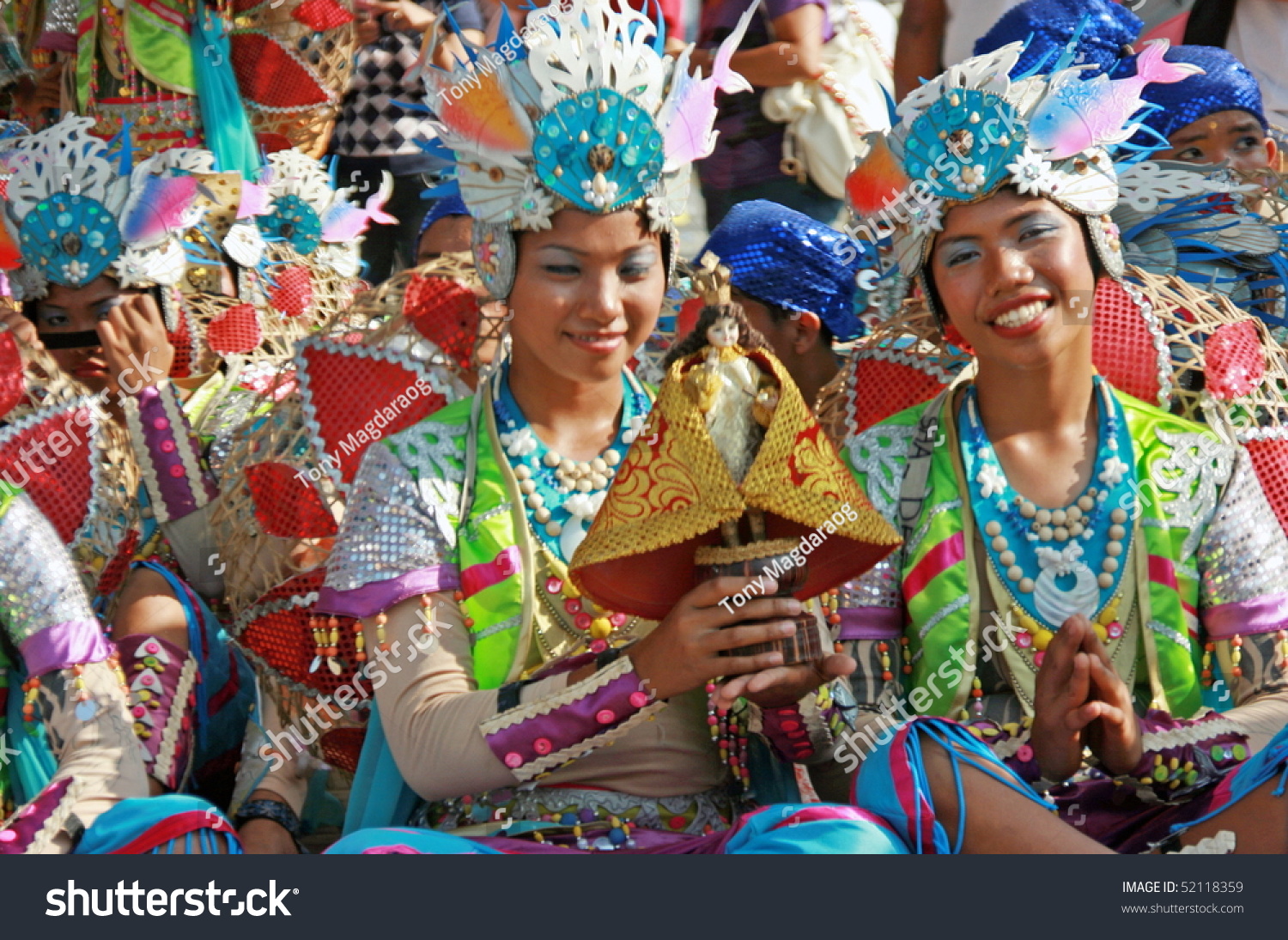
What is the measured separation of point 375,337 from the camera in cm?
384

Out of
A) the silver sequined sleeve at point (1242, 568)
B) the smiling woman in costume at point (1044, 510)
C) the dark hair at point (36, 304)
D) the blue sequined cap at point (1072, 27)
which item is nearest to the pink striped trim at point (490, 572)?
the smiling woman in costume at point (1044, 510)

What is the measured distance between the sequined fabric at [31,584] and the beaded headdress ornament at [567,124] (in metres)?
1.01

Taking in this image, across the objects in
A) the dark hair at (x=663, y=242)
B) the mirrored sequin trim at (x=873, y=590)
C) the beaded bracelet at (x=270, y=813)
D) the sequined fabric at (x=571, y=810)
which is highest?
the dark hair at (x=663, y=242)

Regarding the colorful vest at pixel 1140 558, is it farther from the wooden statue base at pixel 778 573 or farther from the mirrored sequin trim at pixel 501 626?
the mirrored sequin trim at pixel 501 626

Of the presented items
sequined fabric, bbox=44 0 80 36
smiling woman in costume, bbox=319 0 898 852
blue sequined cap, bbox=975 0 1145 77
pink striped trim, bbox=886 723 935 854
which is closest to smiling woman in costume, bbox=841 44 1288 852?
pink striped trim, bbox=886 723 935 854

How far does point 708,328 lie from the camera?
8.70 ft

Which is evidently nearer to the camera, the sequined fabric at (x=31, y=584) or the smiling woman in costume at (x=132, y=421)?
the sequined fabric at (x=31, y=584)

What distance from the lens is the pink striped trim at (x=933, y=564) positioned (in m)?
3.09

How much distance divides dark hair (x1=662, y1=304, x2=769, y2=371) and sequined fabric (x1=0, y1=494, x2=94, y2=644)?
1.30 metres

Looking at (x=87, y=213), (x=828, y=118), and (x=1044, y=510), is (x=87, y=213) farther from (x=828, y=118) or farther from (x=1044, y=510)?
(x=1044, y=510)

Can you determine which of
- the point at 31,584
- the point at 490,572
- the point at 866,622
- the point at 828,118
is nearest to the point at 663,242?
the point at 490,572

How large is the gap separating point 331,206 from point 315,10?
1036 mm

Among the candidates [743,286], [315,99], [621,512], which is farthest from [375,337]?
[315,99]

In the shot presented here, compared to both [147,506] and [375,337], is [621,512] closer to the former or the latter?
[375,337]
